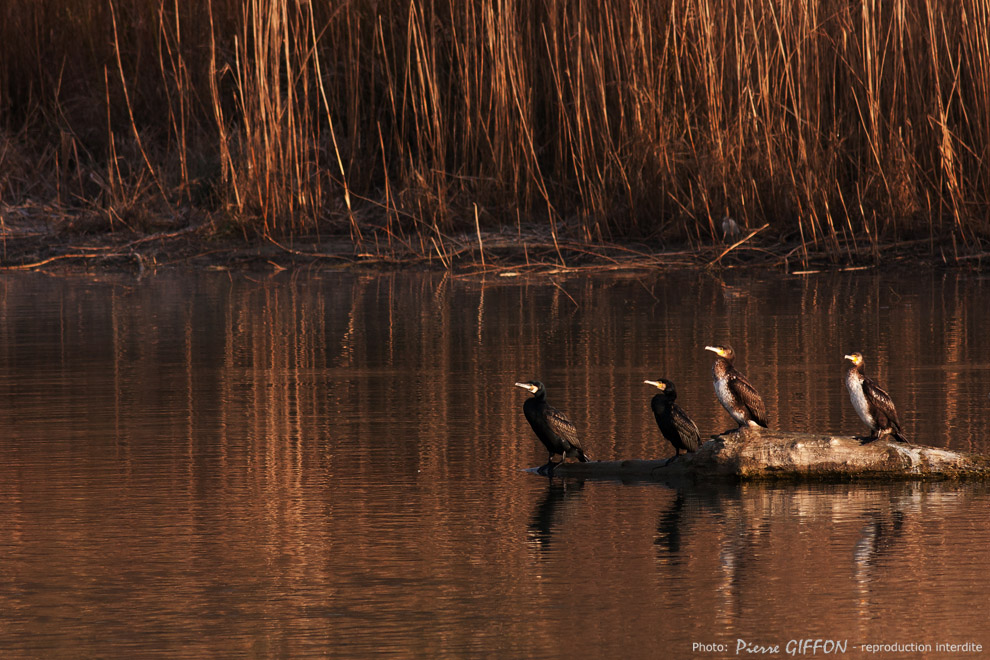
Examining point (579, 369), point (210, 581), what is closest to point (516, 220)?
point (579, 369)

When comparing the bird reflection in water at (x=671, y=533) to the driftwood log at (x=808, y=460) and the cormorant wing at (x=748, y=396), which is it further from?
the cormorant wing at (x=748, y=396)

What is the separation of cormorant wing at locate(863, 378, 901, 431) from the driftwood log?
0.09m

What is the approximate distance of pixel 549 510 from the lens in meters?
5.30

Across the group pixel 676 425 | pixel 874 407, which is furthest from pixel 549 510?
pixel 874 407

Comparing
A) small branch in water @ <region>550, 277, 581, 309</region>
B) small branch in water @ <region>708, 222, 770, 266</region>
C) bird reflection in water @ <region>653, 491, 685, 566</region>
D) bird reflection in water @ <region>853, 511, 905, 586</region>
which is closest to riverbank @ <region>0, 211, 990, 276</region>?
small branch in water @ <region>708, 222, 770, 266</region>

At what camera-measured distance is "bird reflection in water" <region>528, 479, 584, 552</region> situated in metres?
4.88

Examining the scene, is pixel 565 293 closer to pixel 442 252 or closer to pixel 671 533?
pixel 442 252

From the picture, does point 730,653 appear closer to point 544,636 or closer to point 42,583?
point 544,636

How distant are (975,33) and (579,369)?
5.71 m

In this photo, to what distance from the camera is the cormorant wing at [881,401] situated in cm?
570

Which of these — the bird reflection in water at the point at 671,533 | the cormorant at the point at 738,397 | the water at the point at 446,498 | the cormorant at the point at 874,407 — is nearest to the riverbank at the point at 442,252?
the water at the point at 446,498

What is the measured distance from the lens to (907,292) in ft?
36.9

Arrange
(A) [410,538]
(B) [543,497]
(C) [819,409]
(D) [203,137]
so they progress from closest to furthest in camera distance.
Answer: (A) [410,538] < (B) [543,497] < (C) [819,409] < (D) [203,137]

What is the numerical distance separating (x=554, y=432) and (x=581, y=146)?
7.43m
